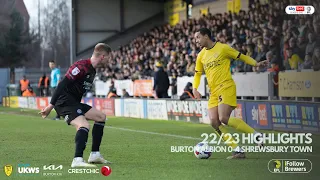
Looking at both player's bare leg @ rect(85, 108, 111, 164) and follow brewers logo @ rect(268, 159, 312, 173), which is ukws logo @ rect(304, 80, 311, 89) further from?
player's bare leg @ rect(85, 108, 111, 164)

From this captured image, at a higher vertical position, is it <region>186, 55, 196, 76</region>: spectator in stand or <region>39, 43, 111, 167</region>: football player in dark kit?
<region>186, 55, 196, 76</region>: spectator in stand

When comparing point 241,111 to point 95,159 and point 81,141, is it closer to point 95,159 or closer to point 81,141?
point 95,159

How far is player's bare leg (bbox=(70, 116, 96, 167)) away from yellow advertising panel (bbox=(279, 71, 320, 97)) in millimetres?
8407

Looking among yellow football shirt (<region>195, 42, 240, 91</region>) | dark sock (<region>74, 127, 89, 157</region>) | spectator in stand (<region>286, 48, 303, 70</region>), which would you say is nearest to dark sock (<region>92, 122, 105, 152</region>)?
dark sock (<region>74, 127, 89, 157</region>)

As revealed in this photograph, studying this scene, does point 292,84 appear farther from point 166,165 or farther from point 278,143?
point 166,165

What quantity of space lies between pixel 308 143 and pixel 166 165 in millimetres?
5246

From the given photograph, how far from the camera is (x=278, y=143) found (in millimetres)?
15984

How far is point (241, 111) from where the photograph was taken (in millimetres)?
22047

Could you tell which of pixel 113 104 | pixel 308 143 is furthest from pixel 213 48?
pixel 113 104

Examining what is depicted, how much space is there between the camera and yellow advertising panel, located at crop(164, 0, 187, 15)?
44.9m

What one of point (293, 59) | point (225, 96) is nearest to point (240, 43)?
point (293, 59)

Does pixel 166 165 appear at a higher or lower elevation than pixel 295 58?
lower

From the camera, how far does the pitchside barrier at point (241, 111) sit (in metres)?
19.1

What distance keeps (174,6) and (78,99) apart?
1391 inches
